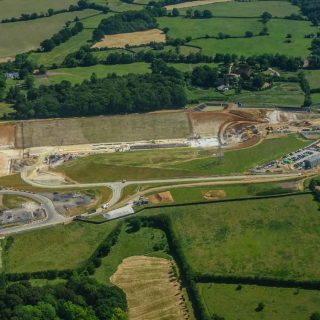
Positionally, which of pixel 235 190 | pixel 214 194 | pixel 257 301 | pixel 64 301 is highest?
pixel 64 301

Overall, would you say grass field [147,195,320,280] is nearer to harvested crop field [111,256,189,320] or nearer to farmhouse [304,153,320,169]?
harvested crop field [111,256,189,320]

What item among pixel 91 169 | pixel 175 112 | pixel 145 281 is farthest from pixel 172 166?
pixel 145 281

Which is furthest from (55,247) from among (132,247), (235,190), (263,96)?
(263,96)

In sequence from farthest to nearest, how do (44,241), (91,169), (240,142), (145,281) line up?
(240,142), (91,169), (44,241), (145,281)

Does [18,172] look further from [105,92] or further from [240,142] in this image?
[240,142]

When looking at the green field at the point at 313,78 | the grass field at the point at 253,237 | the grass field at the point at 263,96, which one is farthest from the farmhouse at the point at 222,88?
the grass field at the point at 253,237

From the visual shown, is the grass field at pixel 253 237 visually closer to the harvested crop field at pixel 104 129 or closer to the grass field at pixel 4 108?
the harvested crop field at pixel 104 129

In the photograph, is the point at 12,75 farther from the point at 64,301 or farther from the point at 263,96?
the point at 64,301
